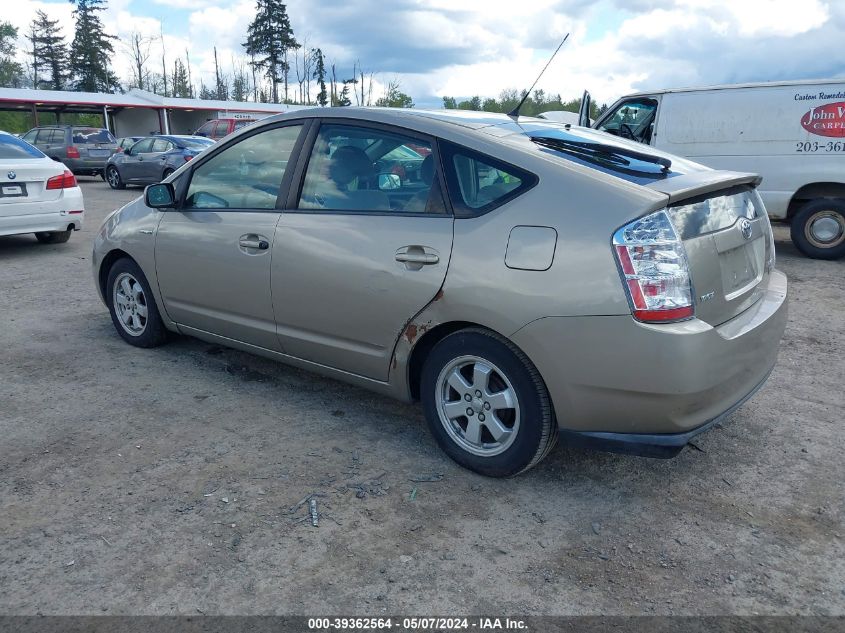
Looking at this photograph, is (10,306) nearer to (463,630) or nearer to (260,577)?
(260,577)

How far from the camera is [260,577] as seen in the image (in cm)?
253

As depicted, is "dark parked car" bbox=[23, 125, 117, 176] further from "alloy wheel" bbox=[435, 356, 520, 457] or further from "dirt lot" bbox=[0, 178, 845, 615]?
"alloy wheel" bbox=[435, 356, 520, 457]

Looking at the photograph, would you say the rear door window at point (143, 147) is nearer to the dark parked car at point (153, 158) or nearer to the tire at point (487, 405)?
the dark parked car at point (153, 158)

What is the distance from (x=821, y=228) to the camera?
336 inches

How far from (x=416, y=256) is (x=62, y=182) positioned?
7.29 m

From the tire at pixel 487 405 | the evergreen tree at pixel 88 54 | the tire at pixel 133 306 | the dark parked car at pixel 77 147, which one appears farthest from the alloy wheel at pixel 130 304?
the evergreen tree at pixel 88 54

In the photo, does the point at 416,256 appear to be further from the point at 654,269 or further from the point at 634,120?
the point at 634,120

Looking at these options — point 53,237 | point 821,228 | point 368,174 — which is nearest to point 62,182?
point 53,237

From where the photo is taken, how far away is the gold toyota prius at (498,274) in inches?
107

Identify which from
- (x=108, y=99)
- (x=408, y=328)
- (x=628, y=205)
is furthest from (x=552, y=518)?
(x=108, y=99)

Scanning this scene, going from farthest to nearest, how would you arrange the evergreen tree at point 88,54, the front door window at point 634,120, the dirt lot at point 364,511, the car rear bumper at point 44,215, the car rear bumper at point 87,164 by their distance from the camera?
the evergreen tree at point 88,54
the car rear bumper at point 87,164
the front door window at point 634,120
the car rear bumper at point 44,215
the dirt lot at point 364,511

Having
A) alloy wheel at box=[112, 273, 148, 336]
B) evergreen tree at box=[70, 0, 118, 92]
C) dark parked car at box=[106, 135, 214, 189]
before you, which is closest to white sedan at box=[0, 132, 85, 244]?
alloy wheel at box=[112, 273, 148, 336]

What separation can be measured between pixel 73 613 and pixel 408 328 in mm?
1762

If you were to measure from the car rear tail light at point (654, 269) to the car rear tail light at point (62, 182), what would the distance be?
8082mm
